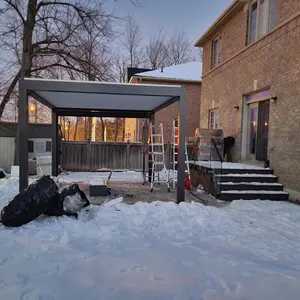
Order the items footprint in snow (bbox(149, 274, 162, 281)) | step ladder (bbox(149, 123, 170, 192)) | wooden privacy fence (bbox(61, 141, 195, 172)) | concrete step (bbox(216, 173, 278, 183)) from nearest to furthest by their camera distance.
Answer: footprint in snow (bbox(149, 274, 162, 281)) < concrete step (bbox(216, 173, 278, 183)) < step ladder (bbox(149, 123, 170, 192)) < wooden privacy fence (bbox(61, 141, 195, 172))

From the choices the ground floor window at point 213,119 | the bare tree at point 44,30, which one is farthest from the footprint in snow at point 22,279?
the ground floor window at point 213,119

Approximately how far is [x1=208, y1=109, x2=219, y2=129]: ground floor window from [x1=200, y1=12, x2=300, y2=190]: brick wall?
2.02m

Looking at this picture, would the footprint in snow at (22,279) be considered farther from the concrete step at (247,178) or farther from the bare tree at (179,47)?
the bare tree at (179,47)

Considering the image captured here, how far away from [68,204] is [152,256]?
230 cm

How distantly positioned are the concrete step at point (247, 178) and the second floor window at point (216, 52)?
22.7 ft

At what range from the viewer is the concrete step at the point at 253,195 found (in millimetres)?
7574

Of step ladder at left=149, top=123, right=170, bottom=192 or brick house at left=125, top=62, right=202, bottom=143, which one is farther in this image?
brick house at left=125, top=62, right=202, bottom=143

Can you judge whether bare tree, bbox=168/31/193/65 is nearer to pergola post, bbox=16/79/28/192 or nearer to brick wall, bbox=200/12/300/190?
brick wall, bbox=200/12/300/190

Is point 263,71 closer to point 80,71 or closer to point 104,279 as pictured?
point 80,71

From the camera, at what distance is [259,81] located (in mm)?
9516

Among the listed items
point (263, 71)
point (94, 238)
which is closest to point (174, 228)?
point (94, 238)

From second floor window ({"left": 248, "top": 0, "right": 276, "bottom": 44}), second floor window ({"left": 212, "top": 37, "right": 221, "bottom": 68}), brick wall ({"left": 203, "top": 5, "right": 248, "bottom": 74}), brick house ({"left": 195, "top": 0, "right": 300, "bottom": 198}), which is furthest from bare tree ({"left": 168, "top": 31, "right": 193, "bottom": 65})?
second floor window ({"left": 248, "top": 0, "right": 276, "bottom": 44})

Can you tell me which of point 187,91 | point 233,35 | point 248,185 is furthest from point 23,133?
point 187,91

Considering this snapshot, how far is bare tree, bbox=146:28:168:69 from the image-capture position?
31422mm
